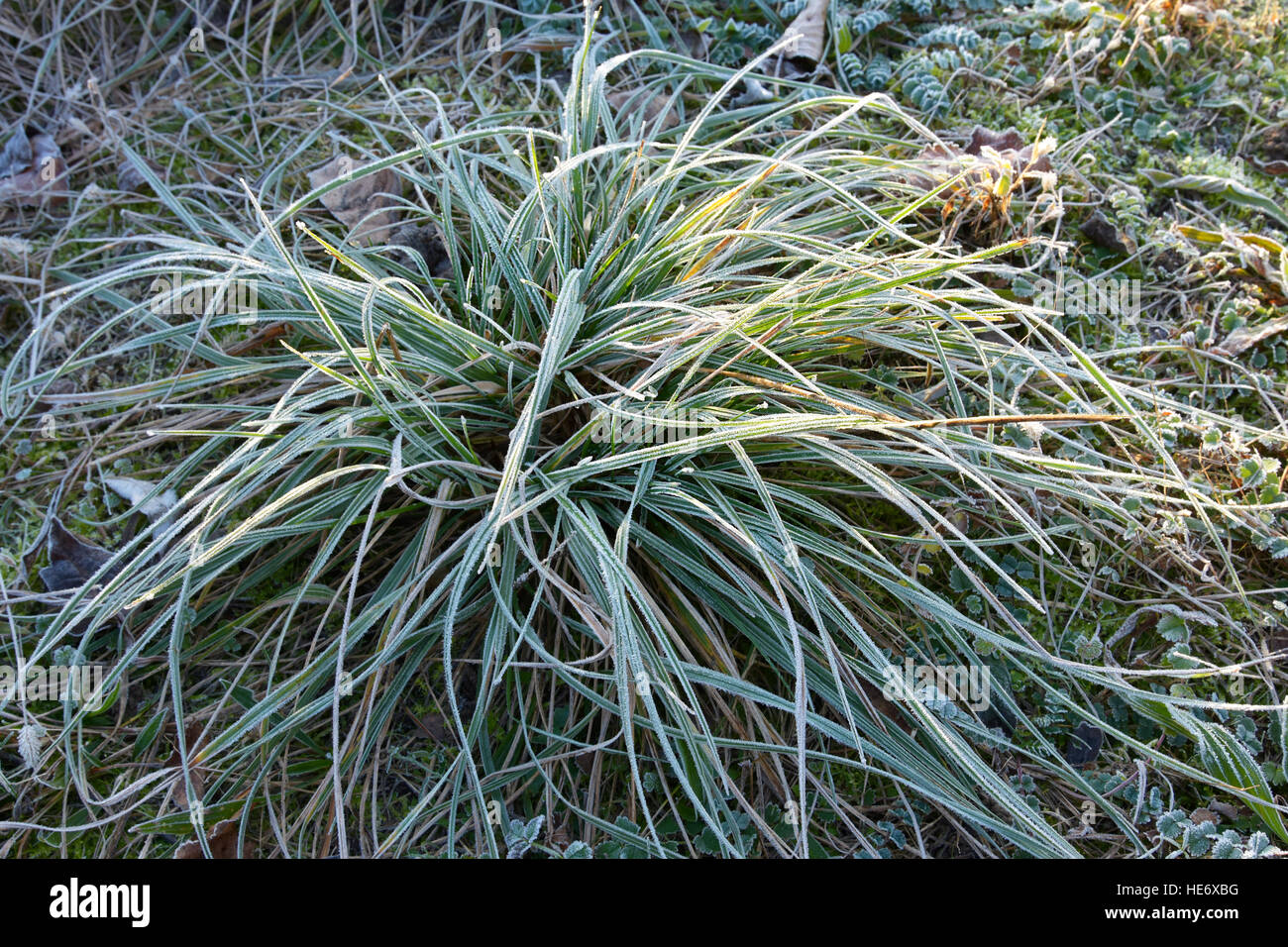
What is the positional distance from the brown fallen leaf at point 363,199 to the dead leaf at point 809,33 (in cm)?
106

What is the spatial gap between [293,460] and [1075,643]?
1.52 m

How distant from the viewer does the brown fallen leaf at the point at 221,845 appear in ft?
4.76

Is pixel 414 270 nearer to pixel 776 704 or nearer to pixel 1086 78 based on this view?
pixel 776 704

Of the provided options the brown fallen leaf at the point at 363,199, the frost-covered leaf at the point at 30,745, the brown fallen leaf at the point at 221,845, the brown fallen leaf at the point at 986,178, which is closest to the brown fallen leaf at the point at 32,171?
the brown fallen leaf at the point at 363,199

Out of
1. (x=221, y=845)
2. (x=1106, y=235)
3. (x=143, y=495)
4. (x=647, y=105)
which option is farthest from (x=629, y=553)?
(x=1106, y=235)

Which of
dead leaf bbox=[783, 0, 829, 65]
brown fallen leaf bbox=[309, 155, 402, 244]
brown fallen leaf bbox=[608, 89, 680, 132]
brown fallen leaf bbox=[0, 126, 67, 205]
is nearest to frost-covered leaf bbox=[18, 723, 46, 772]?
brown fallen leaf bbox=[309, 155, 402, 244]

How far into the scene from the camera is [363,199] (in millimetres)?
2070

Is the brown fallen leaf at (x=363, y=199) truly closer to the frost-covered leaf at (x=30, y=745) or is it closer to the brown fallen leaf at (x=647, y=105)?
the brown fallen leaf at (x=647, y=105)

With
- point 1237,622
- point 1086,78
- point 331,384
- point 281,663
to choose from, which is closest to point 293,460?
point 331,384

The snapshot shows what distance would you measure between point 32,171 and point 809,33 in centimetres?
201

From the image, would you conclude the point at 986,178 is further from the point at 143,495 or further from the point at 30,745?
the point at 30,745

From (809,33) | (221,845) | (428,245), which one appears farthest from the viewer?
(809,33)

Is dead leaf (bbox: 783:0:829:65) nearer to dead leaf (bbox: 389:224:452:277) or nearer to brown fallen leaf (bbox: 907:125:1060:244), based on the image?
brown fallen leaf (bbox: 907:125:1060:244)

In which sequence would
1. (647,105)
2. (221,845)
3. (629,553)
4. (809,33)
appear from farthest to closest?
(809,33) < (647,105) < (629,553) < (221,845)
